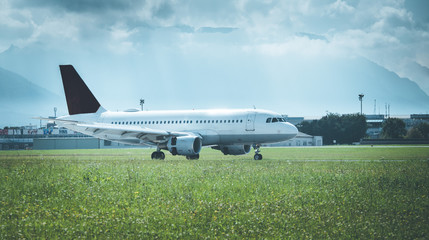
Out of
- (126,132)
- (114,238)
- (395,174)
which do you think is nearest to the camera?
(114,238)

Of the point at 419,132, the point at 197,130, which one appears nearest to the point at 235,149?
the point at 197,130

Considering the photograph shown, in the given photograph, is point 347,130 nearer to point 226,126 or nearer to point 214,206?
point 226,126

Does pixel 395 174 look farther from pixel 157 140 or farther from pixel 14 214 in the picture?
pixel 157 140

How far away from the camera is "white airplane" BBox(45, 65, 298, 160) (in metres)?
39.6

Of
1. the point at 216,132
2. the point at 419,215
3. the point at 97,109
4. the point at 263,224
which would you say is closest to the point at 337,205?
the point at 419,215

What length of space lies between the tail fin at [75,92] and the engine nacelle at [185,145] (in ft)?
39.8

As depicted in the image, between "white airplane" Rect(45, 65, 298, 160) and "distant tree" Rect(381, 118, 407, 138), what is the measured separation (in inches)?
Result: 4539

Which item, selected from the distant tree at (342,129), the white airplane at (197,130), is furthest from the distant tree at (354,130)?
the white airplane at (197,130)

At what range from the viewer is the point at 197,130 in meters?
41.7

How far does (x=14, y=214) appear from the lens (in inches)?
533

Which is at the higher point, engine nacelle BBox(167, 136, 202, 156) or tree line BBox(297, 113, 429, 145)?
tree line BBox(297, 113, 429, 145)

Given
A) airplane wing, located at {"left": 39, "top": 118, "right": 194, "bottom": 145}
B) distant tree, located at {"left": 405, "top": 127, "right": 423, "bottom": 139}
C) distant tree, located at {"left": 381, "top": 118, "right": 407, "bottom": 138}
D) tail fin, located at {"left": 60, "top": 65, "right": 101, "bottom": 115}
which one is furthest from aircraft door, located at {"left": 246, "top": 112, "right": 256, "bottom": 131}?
distant tree, located at {"left": 381, "top": 118, "right": 407, "bottom": 138}

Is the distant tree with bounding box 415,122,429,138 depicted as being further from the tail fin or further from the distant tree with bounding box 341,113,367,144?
the tail fin

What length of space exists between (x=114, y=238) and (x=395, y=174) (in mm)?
15370
